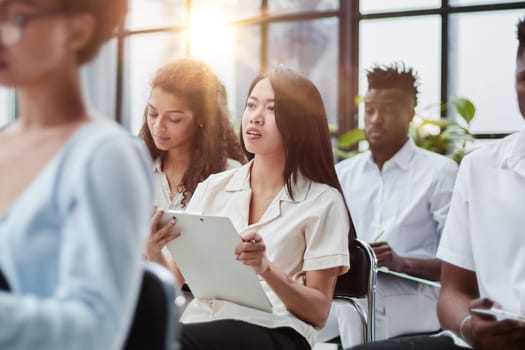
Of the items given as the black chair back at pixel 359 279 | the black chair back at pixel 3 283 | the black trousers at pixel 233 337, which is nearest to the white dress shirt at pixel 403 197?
the black chair back at pixel 359 279

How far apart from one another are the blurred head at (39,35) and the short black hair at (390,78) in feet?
10.4

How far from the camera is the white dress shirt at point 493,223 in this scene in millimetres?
1507

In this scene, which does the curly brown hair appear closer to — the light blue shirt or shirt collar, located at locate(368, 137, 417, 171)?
shirt collar, located at locate(368, 137, 417, 171)

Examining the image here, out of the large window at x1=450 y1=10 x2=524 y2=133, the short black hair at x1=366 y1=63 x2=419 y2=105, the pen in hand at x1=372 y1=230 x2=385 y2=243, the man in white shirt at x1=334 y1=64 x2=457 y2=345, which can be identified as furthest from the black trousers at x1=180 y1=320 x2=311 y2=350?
the large window at x1=450 y1=10 x2=524 y2=133

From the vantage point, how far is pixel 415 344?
146cm

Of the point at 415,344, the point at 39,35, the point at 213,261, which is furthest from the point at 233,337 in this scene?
the point at 39,35

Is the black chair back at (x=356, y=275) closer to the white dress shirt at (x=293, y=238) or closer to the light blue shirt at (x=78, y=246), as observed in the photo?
the white dress shirt at (x=293, y=238)

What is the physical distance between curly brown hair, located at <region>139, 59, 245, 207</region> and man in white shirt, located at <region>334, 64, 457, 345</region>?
0.86m

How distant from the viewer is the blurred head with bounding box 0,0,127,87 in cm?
77

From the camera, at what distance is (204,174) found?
95.4 inches

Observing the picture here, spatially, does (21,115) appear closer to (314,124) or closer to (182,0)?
(314,124)

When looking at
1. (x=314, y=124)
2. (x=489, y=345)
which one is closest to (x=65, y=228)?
(x=489, y=345)

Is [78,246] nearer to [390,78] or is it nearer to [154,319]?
[154,319]

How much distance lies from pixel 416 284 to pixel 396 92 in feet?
3.67
